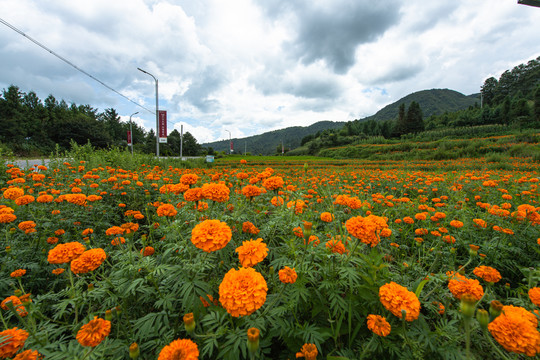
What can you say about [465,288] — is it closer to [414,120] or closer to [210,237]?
[210,237]

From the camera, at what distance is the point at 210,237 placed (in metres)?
1.18

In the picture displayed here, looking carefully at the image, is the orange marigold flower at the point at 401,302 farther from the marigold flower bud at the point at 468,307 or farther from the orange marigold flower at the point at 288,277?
the orange marigold flower at the point at 288,277

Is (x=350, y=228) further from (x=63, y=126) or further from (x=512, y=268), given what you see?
(x=63, y=126)

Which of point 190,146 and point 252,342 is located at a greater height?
point 190,146

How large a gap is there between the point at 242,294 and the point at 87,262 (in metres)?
1.07

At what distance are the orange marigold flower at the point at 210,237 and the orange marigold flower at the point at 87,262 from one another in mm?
667

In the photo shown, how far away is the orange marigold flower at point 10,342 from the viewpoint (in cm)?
89

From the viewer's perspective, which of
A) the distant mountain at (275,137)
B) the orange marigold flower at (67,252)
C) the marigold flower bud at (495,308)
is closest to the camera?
the marigold flower bud at (495,308)

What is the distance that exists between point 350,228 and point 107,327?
137cm

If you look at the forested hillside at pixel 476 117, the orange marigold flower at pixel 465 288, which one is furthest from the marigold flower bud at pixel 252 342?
the forested hillside at pixel 476 117

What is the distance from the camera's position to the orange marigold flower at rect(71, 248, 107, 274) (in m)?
1.26

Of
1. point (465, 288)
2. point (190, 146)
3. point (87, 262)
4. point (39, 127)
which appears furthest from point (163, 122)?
point (190, 146)

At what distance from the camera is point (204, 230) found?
47.3 inches

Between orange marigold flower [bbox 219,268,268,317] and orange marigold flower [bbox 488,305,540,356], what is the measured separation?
1052mm
